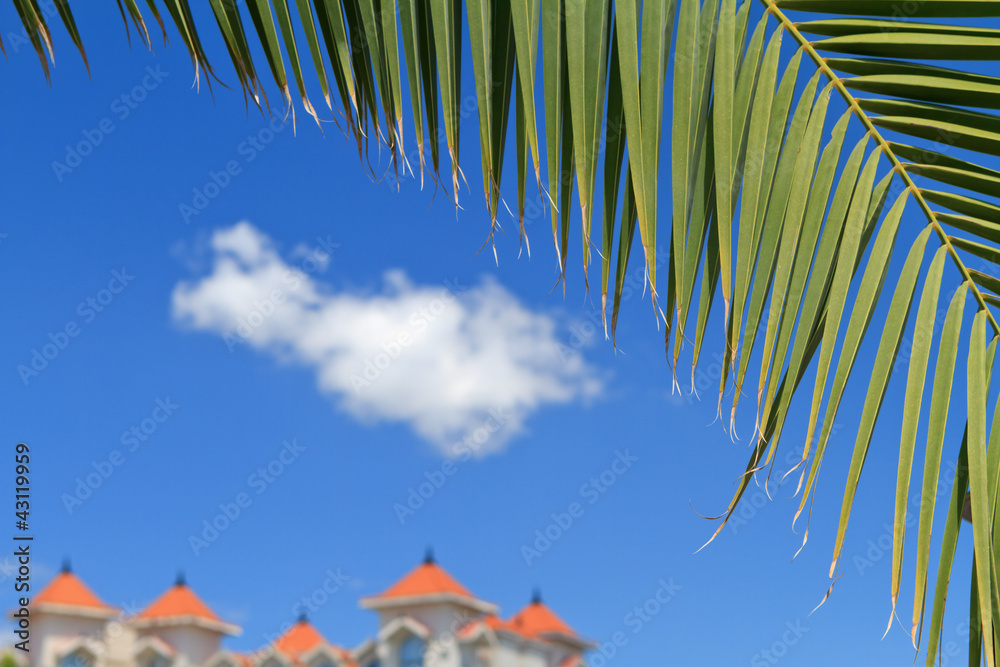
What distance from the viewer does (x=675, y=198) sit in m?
0.87

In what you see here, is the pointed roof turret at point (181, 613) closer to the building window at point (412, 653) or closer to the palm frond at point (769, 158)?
the building window at point (412, 653)

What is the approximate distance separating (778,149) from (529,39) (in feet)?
0.94

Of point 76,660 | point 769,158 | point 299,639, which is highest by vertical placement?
point 299,639

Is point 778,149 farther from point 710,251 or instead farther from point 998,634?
point 998,634

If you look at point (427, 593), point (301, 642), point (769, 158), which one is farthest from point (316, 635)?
point (769, 158)

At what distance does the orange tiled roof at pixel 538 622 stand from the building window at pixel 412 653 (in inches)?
128

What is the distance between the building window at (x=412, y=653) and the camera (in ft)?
87.2

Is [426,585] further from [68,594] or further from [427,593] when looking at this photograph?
[68,594]

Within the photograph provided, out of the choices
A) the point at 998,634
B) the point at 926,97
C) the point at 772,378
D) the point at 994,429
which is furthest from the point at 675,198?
the point at 998,634

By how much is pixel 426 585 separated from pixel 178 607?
9.91 metres

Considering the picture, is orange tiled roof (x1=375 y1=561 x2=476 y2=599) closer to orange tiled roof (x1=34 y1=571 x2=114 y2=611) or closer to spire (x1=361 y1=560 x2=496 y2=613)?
spire (x1=361 y1=560 x2=496 y2=613)

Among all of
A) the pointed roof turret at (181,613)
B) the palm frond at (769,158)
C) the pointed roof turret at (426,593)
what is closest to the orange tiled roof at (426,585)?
the pointed roof turret at (426,593)

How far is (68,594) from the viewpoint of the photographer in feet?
98.6

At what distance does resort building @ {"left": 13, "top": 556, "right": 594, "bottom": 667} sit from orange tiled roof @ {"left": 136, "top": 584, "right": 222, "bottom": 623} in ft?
0.12
